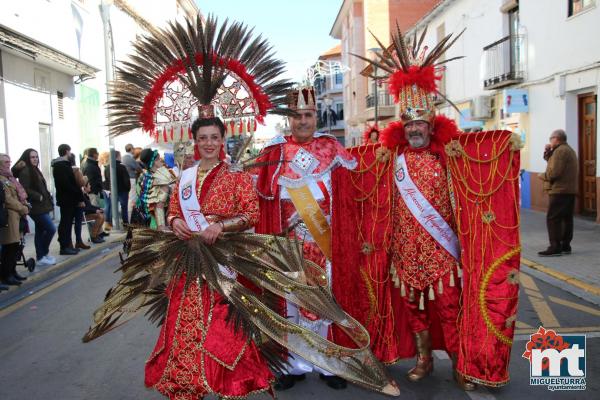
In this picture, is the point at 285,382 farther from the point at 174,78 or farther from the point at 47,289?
the point at 47,289

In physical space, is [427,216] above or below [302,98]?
below

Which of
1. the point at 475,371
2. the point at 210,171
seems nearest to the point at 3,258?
the point at 210,171

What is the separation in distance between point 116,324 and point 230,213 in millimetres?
1022

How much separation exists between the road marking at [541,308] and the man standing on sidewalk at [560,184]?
1725mm

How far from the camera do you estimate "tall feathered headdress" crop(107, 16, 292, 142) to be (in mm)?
3467

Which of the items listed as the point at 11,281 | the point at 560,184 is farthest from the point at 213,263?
the point at 560,184

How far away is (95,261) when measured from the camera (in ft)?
33.1

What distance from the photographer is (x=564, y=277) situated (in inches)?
297

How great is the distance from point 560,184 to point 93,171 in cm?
885

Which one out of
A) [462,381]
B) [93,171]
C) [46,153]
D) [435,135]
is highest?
[46,153]

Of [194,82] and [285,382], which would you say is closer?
[194,82]

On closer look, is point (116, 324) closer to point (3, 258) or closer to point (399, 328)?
point (399, 328)

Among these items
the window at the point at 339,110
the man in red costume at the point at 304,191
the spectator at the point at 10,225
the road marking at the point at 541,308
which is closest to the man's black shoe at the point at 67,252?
the spectator at the point at 10,225

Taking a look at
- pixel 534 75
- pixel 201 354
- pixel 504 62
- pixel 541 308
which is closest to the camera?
pixel 201 354
